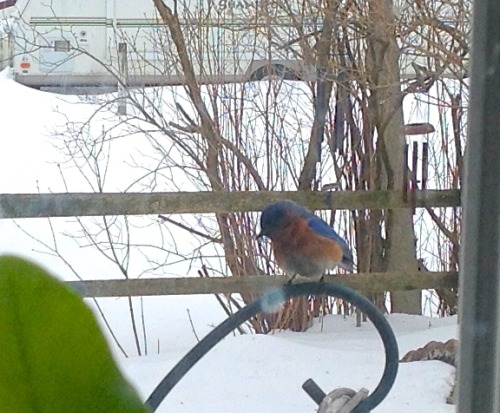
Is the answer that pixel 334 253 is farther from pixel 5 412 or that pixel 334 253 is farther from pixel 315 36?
pixel 5 412

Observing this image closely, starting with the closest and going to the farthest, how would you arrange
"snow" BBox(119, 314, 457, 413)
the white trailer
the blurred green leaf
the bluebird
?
the blurred green leaf < the bluebird < "snow" BBox(119, 314, 457, 413) < the white trailer

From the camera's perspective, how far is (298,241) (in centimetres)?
78

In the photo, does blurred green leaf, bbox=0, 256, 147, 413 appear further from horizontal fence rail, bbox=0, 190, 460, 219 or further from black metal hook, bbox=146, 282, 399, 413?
horizontal fence rail, bbox=0, 190, 460, 219

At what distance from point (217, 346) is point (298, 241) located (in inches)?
14.6

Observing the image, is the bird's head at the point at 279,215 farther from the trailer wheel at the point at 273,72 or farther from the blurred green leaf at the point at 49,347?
the blurred green leaf at the point at 49,347

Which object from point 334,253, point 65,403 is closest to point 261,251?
point 334,253

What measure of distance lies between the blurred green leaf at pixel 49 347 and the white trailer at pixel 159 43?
3.61 feet

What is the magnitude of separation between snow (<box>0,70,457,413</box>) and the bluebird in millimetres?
179

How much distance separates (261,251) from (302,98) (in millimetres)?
259

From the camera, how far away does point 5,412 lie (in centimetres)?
11

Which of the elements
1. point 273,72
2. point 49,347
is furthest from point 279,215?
point 49,347

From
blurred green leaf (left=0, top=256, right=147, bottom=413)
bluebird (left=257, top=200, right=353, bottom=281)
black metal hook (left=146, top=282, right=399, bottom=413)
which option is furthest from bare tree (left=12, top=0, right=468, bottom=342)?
blurred green leaf (left=0, top=256, right=147, bottom=413)

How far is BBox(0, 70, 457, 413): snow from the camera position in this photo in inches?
38.1

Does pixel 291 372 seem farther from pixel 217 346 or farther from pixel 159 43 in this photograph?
A: pixel 159 43
